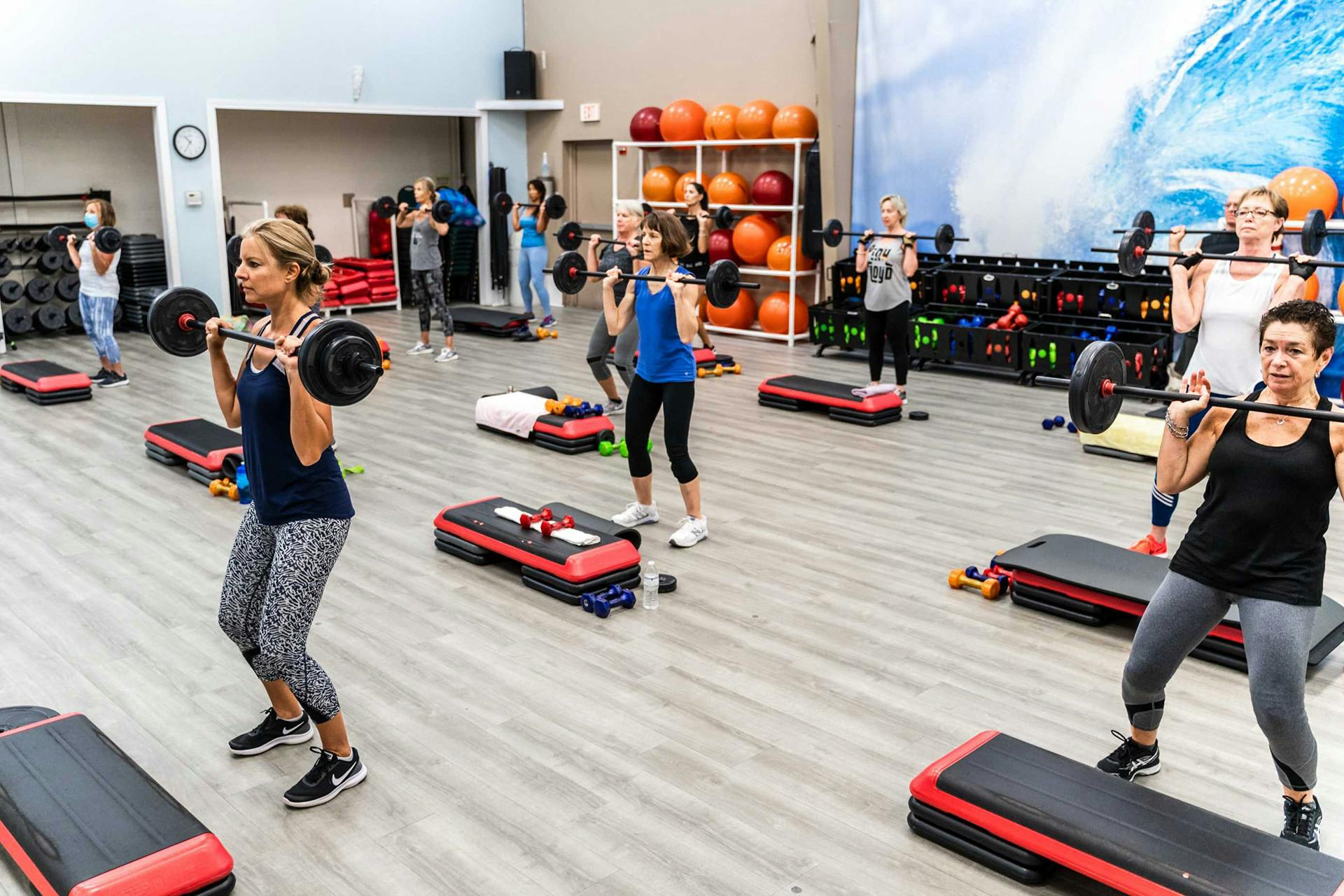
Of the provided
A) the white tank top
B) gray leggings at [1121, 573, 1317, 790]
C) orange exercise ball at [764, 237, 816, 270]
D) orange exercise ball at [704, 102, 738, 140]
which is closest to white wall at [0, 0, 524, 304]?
orange exercise ball at [704, 102, 738, 140]

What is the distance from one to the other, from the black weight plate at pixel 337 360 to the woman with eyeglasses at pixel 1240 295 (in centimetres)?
292

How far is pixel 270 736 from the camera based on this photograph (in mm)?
3115

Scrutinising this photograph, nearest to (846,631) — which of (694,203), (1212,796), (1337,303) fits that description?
(1212,796)

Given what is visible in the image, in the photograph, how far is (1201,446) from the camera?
8.28 ft

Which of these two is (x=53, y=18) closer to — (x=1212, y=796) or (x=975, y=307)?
(x=975, y=307)

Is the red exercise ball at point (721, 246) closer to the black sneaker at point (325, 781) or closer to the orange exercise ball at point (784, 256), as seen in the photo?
the orange exercise ball at point (784, 256)

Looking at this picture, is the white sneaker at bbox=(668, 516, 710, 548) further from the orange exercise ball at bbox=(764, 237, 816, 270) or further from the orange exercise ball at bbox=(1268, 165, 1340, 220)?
the orange exercise ball at bbox=(764, 237, 816, 270)

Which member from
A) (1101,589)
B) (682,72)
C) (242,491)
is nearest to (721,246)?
(682,72)

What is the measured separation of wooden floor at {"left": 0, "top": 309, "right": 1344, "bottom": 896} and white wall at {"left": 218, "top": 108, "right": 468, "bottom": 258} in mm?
6282

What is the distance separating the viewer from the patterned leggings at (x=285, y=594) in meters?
2.62

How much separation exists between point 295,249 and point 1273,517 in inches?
90.1

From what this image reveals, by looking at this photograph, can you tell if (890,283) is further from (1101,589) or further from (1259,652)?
(1259,652)

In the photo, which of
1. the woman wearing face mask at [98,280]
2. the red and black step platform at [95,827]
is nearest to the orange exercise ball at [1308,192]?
the red and black step platform at [95,827]

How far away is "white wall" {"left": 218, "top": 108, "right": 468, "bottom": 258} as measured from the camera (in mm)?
11672
